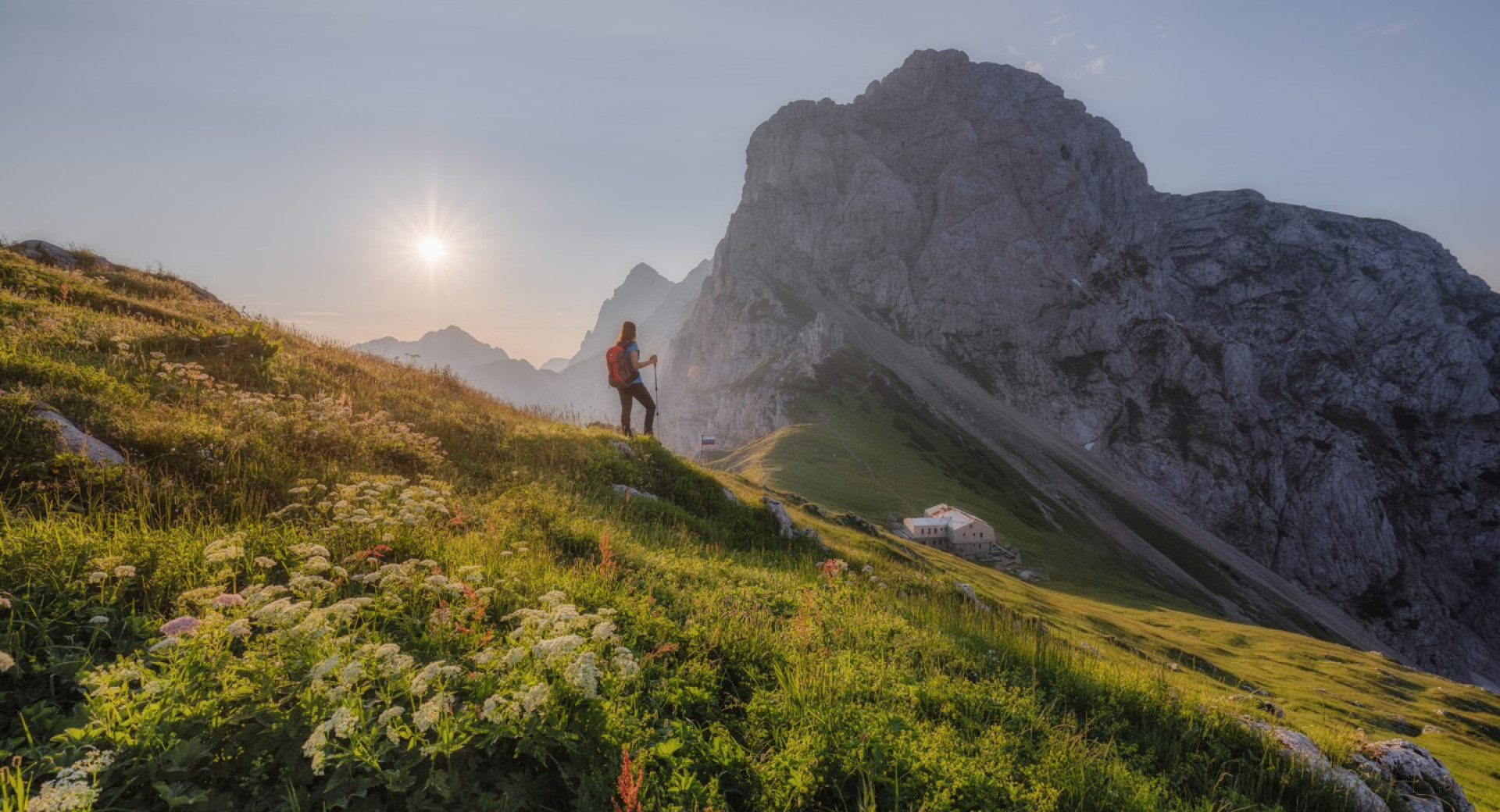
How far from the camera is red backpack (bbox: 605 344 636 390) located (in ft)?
52.1

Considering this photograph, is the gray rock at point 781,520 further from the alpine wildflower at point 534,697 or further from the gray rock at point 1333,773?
the alpine wildflower at point 534,697

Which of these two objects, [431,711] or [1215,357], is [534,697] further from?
[1215,357]

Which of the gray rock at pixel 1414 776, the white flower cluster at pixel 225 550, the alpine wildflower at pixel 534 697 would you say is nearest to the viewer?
the alpine wildflower at pixel 534 697

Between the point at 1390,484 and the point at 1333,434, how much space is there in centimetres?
1671

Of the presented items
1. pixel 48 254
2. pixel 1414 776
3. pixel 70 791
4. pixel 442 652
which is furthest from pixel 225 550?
pixel 48 254

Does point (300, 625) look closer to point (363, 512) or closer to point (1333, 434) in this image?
point (363, 512)

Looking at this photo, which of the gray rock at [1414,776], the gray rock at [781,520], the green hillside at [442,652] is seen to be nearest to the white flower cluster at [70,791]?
the green hillside at [442,652]

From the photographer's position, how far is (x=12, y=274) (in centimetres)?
1320

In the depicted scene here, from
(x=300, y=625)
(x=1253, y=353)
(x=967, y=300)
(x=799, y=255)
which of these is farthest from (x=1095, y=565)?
(x=1253, y=353)

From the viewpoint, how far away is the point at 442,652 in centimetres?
452

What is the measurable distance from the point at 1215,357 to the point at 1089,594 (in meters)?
162

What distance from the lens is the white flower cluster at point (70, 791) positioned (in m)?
2.48

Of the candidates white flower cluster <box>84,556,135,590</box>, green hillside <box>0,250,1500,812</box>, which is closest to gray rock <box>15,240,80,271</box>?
green hillside <box>0,250,1500,812</box>

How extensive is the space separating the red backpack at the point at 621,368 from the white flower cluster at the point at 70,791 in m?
13.4
